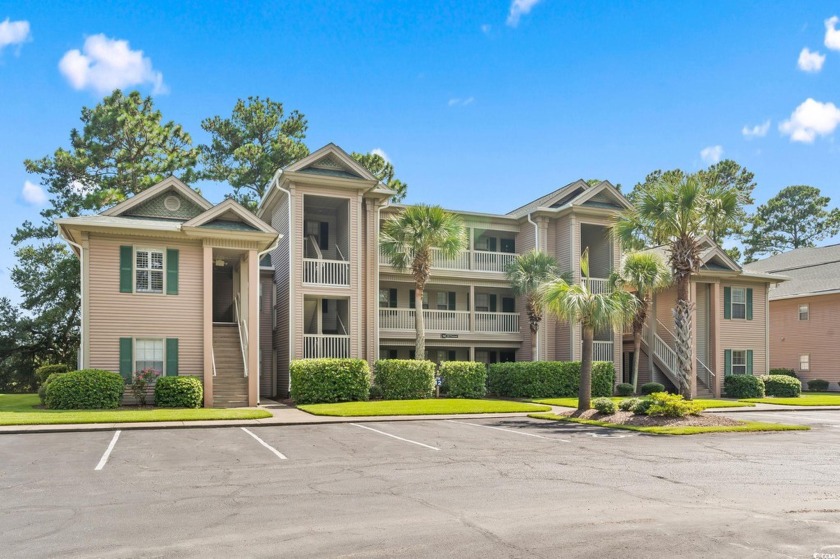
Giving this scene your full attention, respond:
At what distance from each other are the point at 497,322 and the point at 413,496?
79.5 ft

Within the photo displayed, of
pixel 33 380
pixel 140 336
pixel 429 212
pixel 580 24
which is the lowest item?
pixel 33 380

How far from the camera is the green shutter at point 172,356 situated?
24781mm

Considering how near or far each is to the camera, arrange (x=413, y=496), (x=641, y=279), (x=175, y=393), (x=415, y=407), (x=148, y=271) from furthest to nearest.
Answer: (x=641, y=279) → (x=148, y=271) → (x=415, y=407) → (x=175, y=393) → (x=413, y=496)

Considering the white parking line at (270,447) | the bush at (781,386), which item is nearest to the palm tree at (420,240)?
the white parking line at (270,447)

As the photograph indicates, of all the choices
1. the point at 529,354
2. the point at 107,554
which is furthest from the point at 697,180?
the point at 107,554

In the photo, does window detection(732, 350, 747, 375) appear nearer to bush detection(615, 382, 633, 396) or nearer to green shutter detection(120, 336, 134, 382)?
bush detection(615, 382, 633, 396)

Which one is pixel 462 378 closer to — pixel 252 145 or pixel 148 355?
pixel 148 355

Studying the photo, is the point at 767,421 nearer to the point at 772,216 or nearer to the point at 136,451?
the point at 136,451

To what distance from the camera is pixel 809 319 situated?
41.6 metres

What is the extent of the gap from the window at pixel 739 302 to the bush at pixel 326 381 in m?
21.2

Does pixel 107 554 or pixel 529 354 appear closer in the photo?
pixel 107 554

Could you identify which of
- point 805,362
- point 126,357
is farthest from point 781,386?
point 126,357

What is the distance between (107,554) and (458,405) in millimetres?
18536

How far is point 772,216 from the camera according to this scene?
7125 centimetres
